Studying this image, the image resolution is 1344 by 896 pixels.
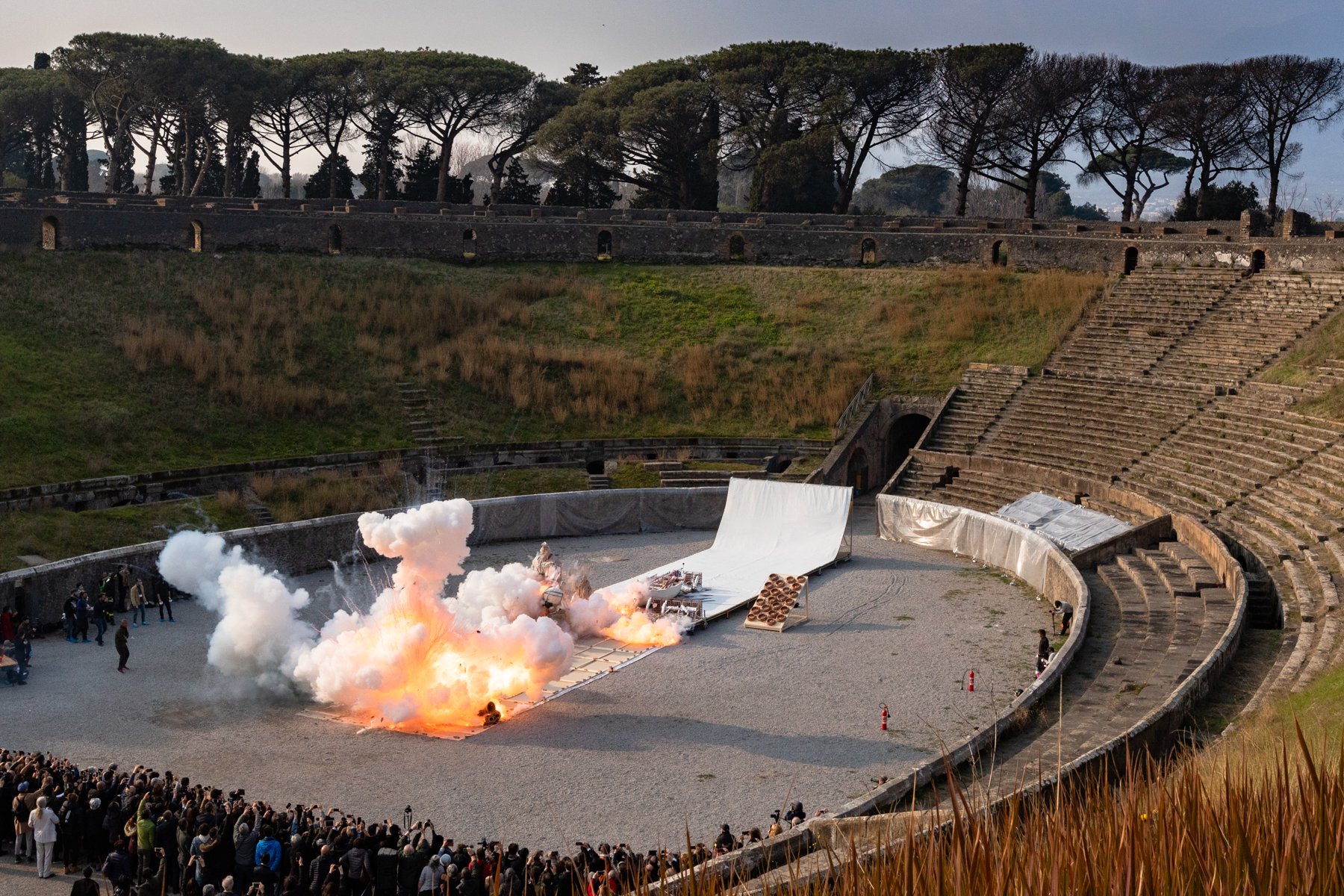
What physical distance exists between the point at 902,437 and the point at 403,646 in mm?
24372

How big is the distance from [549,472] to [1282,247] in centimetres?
2442

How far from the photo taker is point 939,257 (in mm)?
49000

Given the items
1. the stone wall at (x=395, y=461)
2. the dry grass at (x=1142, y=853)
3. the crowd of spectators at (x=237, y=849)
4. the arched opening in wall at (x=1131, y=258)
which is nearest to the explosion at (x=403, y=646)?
the crowd of spectators at (x=237, y=849)

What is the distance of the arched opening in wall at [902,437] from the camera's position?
40375mm

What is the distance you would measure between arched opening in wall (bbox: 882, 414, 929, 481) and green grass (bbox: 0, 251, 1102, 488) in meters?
1.18

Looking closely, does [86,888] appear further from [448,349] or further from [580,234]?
[580,234]

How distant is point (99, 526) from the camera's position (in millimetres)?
27609

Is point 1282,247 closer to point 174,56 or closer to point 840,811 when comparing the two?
point 840,811

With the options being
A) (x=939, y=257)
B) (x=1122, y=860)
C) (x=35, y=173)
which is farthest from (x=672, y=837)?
(x=35, y=173)

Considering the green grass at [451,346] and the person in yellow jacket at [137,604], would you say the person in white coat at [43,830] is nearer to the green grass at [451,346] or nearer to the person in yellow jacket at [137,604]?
the person in yellow jacket at [137,604]

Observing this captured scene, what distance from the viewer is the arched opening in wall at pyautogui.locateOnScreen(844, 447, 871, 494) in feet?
125

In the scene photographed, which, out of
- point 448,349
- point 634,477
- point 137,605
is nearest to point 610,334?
point 448,349

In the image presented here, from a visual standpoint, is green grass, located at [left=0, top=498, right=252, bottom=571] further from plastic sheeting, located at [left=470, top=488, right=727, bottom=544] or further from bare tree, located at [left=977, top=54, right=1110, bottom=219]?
bare tree, located at [left=977, top=54, right=1110, bottom=219]

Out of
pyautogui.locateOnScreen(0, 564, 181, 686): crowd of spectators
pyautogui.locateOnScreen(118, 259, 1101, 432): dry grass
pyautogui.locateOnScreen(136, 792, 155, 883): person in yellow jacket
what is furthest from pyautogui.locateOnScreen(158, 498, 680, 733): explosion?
pyautogui.locateOnScreen(118, 259, 1101, 432): dry grass
